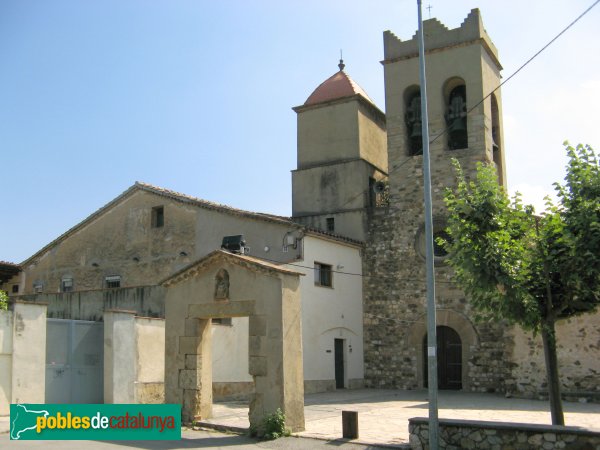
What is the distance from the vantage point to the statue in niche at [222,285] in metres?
13.6

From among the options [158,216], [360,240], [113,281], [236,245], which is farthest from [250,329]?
[113,281]

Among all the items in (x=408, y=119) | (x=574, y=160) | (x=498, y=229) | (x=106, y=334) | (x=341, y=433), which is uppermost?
(x=408, y=119)

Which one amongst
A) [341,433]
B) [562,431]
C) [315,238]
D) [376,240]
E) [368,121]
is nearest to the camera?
[562,431]

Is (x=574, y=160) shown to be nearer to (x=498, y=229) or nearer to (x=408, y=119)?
(x=498, y=229)

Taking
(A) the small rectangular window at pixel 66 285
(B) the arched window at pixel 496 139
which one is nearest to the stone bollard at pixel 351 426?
(B) the arched window at pixel 496 139

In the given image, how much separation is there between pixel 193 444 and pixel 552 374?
6287 mm

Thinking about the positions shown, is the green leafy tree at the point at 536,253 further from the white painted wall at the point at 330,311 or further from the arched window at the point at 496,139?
the arched window at the point at 496,139

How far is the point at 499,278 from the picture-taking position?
10.7 meters

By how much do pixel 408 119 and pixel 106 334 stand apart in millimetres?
14405

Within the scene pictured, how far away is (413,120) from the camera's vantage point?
2506cm

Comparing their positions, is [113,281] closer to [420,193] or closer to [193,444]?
[420,193]

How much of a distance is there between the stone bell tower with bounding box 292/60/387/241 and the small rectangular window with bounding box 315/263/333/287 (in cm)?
242

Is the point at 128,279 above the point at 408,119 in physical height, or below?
below

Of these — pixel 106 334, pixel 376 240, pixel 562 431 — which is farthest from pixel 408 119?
pixel 562 431
